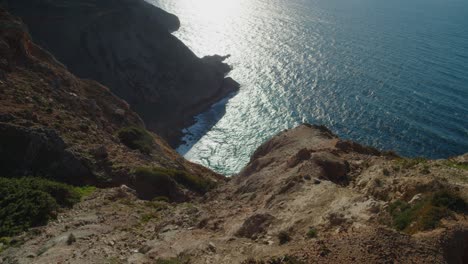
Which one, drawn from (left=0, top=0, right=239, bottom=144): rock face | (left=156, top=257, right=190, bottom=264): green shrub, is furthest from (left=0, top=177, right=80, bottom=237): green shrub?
(left=0, top=0, right=239, bottom=144): rock face

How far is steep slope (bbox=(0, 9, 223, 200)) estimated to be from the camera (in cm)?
3278

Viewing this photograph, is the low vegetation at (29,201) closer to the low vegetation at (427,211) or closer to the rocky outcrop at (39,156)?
the rocky outcrop at (39,156)

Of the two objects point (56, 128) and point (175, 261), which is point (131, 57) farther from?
point (175, 261)

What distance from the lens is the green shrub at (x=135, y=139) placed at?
155 feet

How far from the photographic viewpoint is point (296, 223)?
21.1m

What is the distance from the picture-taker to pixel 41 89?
1687 inches

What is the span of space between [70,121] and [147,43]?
62.7m

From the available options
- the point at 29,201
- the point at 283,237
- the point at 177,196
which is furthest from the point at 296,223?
the point at 177,196

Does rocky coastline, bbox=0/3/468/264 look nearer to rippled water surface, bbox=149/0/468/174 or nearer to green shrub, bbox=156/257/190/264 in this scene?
green shrub, bbox=156/257/190/264

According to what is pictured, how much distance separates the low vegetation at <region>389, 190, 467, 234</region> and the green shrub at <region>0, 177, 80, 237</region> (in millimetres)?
21199

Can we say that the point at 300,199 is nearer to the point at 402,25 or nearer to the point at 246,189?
the point at 246,189

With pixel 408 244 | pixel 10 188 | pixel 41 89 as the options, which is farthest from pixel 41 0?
pixel 408 244

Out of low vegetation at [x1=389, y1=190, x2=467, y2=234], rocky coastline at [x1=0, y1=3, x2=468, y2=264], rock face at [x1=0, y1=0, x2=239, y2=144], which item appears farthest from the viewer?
rock face at [x1=0, y1=0, x2=239, y2=144]

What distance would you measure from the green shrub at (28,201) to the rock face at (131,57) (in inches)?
1917
